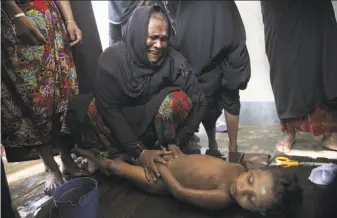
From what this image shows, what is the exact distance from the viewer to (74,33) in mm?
1779

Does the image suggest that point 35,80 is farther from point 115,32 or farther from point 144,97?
point 115,32

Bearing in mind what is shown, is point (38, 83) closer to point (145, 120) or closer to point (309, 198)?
point (145, 120)

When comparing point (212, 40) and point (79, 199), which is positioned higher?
point (212, 40)

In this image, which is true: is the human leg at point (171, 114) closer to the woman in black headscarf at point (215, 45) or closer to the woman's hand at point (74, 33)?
the woman in black headscarf at point (215, 45)

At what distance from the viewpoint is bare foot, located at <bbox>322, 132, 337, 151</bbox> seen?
1345 mm

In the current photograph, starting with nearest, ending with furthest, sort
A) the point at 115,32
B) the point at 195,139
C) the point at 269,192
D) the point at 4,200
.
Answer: the point at 4,200, the point at 269,192, the point at 115,32, the point at 195,139

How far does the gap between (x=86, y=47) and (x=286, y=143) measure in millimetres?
1368

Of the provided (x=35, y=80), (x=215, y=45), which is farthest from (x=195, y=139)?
(x=35, y=80)

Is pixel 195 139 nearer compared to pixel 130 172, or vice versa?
pixel 130 172

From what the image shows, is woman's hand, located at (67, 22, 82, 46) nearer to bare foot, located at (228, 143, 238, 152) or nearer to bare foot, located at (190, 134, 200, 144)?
bare foot, located at (190, 134, 200, 144)

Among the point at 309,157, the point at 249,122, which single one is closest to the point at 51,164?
the point at 249,122

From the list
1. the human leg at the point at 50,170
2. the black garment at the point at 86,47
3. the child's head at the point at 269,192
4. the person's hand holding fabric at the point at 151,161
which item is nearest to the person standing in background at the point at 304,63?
the child's head at the point at 269,192

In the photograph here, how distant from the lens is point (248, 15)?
1512mm

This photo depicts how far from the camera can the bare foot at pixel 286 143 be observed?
1.61 meters
